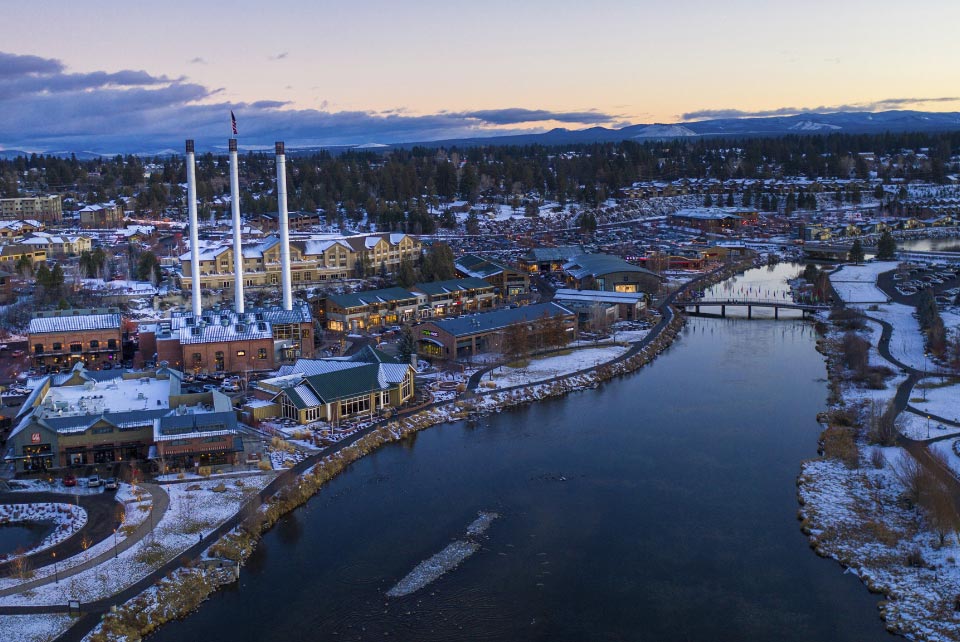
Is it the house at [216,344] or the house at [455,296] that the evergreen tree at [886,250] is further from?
the house at [216,344]

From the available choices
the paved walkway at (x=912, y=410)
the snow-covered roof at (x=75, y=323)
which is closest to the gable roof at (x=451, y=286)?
the snow-covered roof at (x=75, y=323)

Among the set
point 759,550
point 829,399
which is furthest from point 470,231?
point 759,550

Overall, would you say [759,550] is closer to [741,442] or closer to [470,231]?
[741,442]

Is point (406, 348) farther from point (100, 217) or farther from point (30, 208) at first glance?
point (30, 208)

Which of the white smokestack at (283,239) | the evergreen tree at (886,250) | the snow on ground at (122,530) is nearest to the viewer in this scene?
the snow on ground at (122,530)

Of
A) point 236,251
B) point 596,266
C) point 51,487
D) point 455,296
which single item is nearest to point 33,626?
point 51,487
